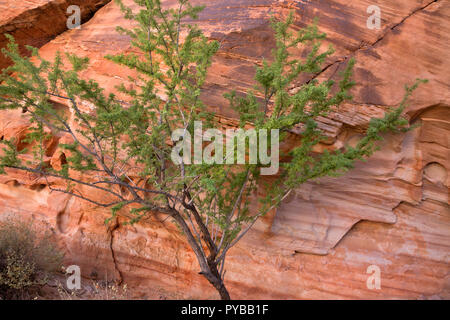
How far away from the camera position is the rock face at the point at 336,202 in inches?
271

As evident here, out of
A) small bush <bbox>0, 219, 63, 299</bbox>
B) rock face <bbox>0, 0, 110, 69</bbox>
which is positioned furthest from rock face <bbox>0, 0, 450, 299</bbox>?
rock face <bbox>0, 0, 110, 69</bbox>

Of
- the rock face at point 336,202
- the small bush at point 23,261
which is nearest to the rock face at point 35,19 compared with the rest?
the rock face at point 336,202

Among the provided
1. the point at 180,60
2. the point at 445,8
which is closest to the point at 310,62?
the point at 180,60

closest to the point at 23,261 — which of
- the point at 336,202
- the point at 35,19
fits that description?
the point at 35,19

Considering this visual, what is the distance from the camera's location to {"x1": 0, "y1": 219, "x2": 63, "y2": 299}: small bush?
6.05 m

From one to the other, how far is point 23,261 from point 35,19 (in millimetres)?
5424

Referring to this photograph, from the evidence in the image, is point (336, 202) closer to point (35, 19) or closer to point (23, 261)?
point (23, 261)

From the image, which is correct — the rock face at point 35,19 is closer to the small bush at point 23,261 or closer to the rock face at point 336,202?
the rock face at point 336,202

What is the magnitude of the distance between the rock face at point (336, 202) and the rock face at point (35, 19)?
118 centimetres

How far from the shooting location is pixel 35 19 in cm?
787

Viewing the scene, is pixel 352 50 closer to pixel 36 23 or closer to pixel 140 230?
pixel 140 230

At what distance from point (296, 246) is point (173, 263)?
2.72m

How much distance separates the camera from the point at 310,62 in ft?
18.9

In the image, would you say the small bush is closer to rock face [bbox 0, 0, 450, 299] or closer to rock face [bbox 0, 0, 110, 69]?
rock face [bbox 0, 0, 450, 299]
